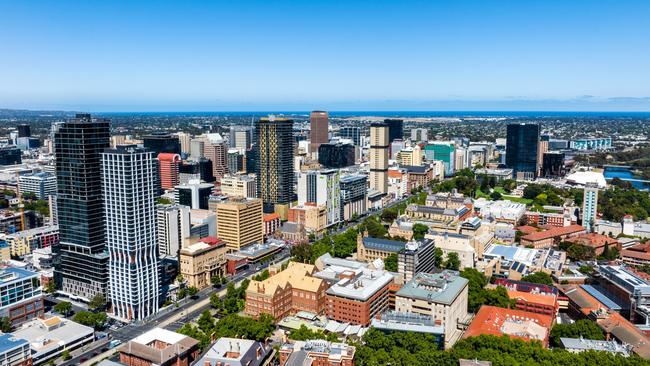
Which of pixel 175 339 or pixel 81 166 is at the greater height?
pixel 81 166

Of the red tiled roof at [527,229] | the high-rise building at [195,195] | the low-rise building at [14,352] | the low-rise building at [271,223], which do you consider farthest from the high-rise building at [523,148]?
the low-rise building at [14,352]

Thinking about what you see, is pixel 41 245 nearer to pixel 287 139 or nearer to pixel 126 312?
pixel 126 312

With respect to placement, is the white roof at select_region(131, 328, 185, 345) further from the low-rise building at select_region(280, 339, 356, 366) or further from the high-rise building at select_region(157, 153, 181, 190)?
the high-rise building at select_region(157, 153, 181, 190)

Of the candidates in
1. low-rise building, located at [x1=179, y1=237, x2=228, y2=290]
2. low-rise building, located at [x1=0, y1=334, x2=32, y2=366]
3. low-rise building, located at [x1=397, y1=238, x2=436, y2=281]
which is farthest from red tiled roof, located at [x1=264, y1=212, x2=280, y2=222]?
low-rise building, located at [x1=0, y1=334, x2=32, y2=366]

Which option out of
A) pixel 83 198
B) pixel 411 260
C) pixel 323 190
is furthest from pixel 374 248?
pixel 83 198

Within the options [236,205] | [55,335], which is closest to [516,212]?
[236,205]
